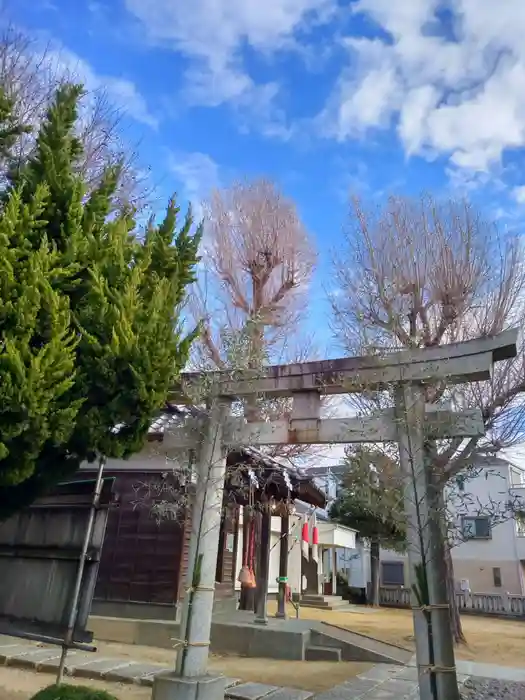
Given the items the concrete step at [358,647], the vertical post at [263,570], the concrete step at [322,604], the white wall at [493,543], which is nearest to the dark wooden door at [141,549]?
the vertical post at [263,570]

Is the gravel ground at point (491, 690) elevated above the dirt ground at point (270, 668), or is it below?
above

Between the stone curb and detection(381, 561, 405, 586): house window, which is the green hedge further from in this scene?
detection(381, 561, 405, 586): house window

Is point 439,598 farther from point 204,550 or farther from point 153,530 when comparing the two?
point 153,530

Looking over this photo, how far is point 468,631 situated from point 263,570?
7756 mm

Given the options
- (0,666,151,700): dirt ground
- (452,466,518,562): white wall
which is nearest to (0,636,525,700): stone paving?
(0,666,151,700): dirt ground

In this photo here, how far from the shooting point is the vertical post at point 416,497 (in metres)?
4.38

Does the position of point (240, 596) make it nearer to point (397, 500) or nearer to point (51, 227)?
point (397, 500)

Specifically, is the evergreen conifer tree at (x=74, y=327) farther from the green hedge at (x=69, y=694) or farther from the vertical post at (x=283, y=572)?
the vertical post at (x=283, y=572)

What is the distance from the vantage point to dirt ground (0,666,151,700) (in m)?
5.38

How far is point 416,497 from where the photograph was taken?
469 cm

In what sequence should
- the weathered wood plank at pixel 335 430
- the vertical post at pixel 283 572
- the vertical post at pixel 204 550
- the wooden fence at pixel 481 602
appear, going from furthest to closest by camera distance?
the wooden fence at pixel 481 602, the vertical post at pixel 283 572, the vertical post at pixel 204 550, the weathered wood plank at pixel 335 430

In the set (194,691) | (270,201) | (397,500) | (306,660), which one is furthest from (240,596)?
(270,201)

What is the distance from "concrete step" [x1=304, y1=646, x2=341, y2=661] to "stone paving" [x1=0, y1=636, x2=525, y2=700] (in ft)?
2.48

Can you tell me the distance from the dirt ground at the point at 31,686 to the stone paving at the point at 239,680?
0.16 meters
